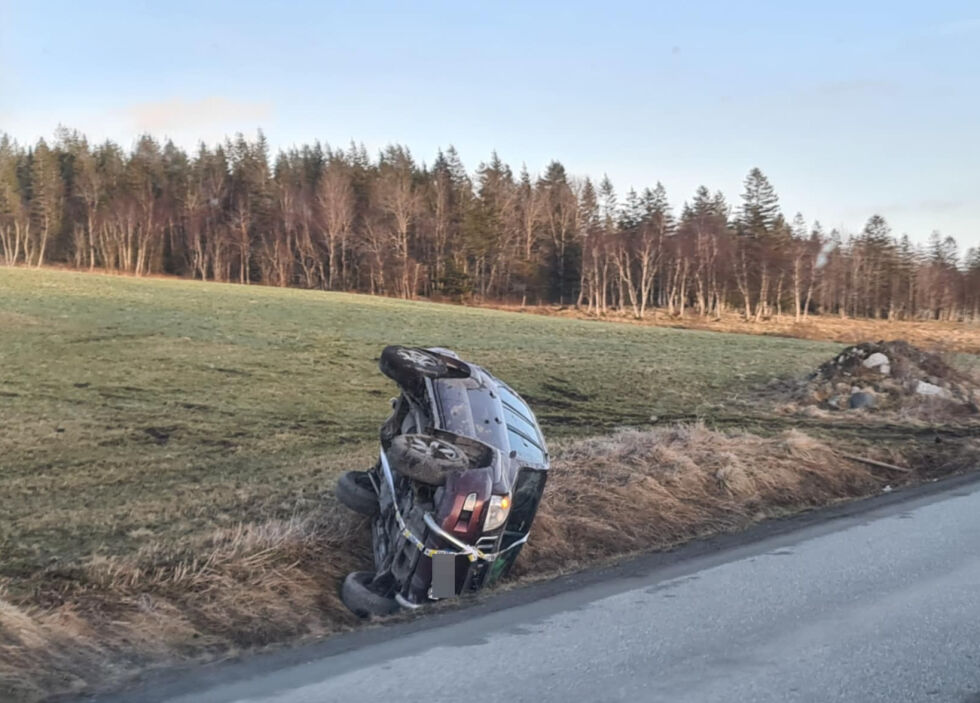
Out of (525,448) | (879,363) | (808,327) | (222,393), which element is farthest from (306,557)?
(808,327)

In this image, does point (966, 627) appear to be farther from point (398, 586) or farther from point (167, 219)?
point (167, 219)

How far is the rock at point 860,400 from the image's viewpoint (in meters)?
18.2

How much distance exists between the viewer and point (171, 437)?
13.8 metres

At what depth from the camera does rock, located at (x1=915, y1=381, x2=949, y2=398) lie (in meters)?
18.4

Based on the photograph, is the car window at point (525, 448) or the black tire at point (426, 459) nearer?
the black tire at point (426, 459)

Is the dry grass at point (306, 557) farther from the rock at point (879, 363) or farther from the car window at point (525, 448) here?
the rock at point (879, 363)

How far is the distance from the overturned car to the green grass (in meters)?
2.78

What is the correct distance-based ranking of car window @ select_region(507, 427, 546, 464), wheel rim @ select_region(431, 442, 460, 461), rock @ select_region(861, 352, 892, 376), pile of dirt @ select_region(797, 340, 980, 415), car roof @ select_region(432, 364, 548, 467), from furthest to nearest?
rock @ select_region(861, 352, 892, 376)
pile of dirt @ select_region(797, 340, 980, 415)
car window @ select_region(507, 427, 546, 464)
car roof @ select_region(432, 364, 548, 467)
wheel rim @ select_region(431, 442, 460, 461)

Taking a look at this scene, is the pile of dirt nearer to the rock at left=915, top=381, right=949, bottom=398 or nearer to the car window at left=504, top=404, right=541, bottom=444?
the rock at left=915, top=381, right=949, bottom=398

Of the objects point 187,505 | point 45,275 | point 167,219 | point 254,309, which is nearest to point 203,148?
point 167,219

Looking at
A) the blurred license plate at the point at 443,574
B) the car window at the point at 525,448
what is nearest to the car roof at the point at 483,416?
the car window at the point at 525,448

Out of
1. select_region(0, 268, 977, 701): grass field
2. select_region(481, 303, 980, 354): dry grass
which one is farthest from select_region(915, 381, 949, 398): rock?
select_region(481, 303, 980, 354): dry grass

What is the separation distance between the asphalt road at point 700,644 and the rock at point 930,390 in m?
12.7

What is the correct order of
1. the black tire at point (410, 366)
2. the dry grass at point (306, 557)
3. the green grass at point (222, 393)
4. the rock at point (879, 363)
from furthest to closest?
the rock at point (879, 363) < the green grass at point (222, 393) < the black tire at point (410, 366) < the dry grass at point (306, 557)
